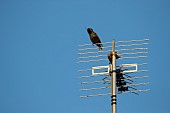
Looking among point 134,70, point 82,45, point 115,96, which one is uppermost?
point 82,45

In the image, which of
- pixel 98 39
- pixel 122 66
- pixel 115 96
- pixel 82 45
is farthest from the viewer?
pixel 98 39

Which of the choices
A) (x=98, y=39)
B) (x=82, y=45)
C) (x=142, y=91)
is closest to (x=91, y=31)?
(x=98, y=39)

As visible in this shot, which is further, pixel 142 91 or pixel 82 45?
pixel 82 45

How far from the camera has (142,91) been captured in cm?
982

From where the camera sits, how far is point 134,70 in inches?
396

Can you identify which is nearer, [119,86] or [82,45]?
[119,86]

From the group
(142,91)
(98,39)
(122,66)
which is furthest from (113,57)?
(98,39)

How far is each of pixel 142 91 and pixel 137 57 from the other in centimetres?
108

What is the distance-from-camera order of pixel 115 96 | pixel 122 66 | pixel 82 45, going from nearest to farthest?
pixel 115 96, pixel 122 66, pixel 82 45

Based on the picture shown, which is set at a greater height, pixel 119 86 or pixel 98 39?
pixel 98 39

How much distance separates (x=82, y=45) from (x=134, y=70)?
1.83m

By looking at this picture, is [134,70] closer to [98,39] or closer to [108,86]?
[108,86]

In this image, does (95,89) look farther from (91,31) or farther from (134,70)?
(91,31)

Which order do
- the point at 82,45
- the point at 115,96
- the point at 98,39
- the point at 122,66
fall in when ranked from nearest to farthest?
the point at 115,96, the point at 122,66, the point at 82,45, the point at 98,39
